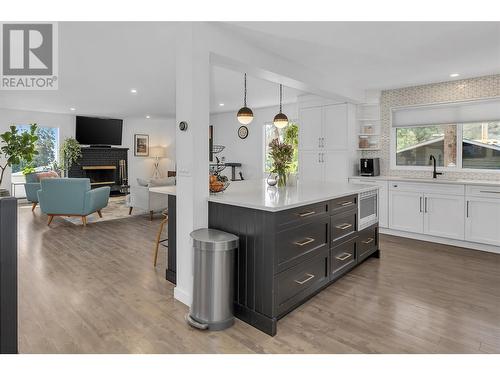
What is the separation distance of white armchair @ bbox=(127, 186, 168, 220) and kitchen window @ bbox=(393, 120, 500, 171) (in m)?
4.47

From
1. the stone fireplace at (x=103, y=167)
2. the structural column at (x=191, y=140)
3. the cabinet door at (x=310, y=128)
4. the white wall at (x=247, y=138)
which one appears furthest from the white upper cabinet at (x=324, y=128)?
the stone fireplace at (x=103, y=167)

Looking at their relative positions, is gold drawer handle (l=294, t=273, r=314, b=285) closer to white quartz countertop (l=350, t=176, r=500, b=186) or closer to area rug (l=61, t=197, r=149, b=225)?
white quartz countertop (l=350, t=176, r=500, b=186)

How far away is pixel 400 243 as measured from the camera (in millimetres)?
4934

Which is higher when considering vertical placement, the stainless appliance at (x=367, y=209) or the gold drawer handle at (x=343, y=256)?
the stainless appliance at (x=367, y=209)

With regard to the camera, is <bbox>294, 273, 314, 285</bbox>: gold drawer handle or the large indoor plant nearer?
<bbox>294, 273, 314, 285</bbox>: gold drawer handle

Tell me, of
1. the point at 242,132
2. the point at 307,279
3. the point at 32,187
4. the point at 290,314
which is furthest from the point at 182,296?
the point at 242,132

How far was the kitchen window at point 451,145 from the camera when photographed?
16.1 ft

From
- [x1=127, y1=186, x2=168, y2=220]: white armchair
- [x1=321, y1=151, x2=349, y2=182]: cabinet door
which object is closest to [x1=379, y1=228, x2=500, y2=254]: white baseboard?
[x1=321, y1=151, x2=349, y2=182]: cabinet door

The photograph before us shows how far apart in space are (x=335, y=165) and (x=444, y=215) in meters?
1.90

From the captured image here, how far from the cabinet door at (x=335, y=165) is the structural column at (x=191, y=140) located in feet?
11.9

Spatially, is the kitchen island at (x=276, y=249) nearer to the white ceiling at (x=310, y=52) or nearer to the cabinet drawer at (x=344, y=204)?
the cabinet drawer at (x=344, y=204)

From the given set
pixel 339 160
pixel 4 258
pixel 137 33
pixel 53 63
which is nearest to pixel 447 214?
pixel 339 160

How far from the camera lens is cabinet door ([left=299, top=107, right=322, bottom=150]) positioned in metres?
6.14

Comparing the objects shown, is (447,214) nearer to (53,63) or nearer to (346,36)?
(346,36)
